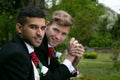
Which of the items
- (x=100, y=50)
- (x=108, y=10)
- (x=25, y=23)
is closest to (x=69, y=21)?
(x=25, y=23)

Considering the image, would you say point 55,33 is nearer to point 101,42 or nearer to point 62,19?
point 62,19

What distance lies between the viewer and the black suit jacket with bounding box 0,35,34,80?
2.17m

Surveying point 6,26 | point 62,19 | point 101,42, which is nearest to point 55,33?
point 62,19

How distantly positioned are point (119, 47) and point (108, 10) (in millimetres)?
60734

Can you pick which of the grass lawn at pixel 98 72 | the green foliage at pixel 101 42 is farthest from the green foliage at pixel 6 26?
the green foliage at pixel 101 42

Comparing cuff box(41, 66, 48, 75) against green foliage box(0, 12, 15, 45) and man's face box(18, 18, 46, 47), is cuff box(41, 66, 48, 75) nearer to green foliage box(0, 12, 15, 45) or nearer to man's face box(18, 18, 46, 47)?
man's face box(18, 18, 46, 47)

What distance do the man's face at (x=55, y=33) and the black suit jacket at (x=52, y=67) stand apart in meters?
0.04

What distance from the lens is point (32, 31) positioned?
2297 millimetres

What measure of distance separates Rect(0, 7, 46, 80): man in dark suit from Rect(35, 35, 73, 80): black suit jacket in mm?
108

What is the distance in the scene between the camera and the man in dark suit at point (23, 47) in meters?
2.18

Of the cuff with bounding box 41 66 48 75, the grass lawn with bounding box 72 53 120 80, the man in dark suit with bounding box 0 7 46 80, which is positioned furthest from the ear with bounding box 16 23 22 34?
the grass lawn with bounding box 72 53 120 80

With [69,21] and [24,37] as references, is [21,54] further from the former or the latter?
[69,21]

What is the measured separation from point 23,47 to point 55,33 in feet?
1.61

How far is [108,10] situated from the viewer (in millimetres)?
80500
